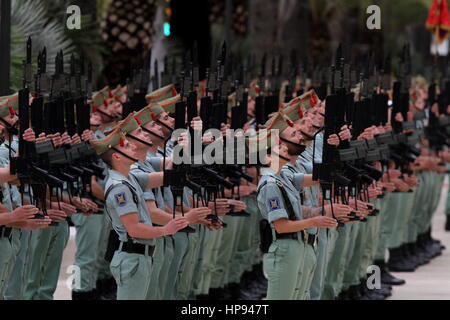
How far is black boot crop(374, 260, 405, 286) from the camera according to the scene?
50.8 ft

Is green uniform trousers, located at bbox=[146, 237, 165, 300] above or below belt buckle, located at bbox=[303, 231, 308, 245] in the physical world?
below

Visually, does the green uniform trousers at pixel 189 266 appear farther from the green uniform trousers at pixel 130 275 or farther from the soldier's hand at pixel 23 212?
the soldier's hand at pixel 23 212

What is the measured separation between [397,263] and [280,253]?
21.5 ft

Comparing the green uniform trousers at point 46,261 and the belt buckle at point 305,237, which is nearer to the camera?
the belt buckle at point 305,237

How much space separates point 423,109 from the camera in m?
16.9

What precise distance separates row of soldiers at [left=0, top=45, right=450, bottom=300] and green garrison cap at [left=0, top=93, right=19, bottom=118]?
10 millimetres

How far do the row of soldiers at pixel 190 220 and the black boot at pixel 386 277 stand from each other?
21mm

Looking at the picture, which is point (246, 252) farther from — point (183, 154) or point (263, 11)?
point (263, 11)

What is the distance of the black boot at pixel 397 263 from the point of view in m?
16.8

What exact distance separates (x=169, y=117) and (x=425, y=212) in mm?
6931

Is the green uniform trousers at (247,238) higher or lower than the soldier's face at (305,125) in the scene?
lower

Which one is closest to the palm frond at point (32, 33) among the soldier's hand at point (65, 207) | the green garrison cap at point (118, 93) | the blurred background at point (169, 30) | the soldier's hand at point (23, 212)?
the blurred background at point (169, 30)

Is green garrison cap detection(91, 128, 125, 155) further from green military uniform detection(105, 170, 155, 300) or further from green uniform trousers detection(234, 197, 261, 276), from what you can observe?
green uniform trousers detection(234, 197, 261, 276)

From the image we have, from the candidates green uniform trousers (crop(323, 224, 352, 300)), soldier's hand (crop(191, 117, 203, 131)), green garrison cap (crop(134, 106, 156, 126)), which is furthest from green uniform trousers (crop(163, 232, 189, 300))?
green uniform trousers (crop(323, 224, 352, 300))
